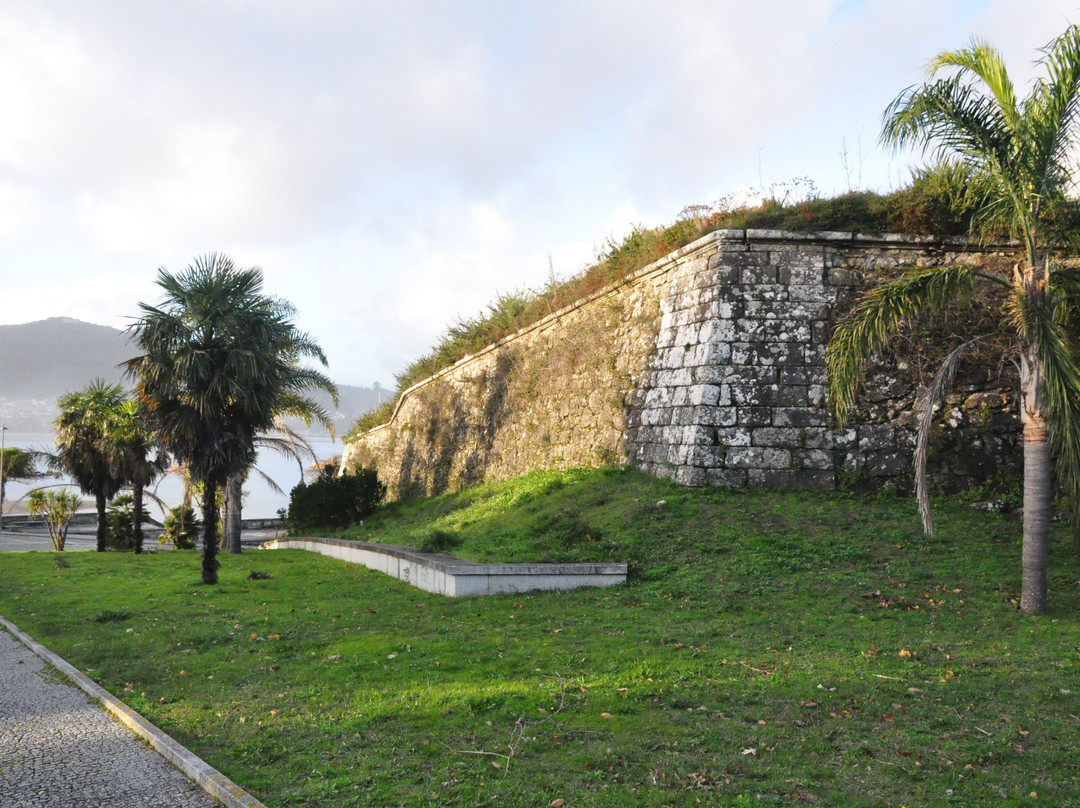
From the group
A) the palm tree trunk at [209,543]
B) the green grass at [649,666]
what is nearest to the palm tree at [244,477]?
the palm tree trunk at [209,543]

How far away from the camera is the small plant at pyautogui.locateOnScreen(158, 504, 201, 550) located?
2614cm

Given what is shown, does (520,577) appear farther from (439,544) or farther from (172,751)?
(172,751)

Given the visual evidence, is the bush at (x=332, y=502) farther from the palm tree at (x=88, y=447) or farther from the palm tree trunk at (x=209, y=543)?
the palm tree trunk at (x=209, y=543)

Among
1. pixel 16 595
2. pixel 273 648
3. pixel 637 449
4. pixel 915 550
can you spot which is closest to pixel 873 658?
pixel 915 550

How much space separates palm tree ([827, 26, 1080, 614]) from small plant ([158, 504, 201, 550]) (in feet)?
79.1

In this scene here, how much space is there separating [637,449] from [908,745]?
9.29m

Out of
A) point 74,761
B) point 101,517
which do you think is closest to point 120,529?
point 101,517

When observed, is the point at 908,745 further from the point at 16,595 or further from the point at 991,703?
the point at 16,595

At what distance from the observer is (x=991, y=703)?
217 inches

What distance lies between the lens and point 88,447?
73.9 feet

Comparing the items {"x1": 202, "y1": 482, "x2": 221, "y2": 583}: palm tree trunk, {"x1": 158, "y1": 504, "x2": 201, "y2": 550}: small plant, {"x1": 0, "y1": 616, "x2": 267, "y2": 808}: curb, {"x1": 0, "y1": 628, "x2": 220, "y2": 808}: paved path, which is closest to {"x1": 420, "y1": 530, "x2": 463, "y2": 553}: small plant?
{"x1": 202, "y1": 482, "x2": 221, "y2": 583}: palm tree trunk

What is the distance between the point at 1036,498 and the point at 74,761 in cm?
861

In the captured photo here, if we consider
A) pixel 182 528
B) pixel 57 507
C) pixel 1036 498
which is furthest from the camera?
pixel 57 507

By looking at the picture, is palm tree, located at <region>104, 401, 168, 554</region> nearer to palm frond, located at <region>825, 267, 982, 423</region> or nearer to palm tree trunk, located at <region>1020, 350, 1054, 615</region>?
palm frond, located at <region>825, 267, 982, 423</region>
